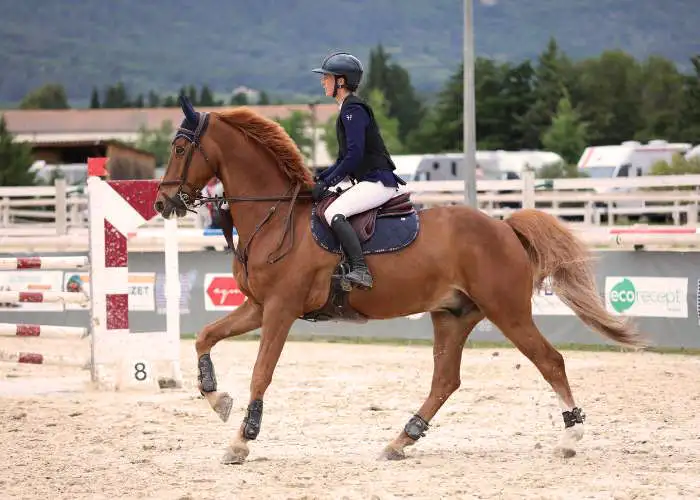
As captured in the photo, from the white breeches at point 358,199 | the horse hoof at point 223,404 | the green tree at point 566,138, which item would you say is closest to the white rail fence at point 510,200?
the white breeches at point 358,199

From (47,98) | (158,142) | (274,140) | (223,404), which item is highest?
(47,98)

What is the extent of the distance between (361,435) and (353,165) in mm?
2044

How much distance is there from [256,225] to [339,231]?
1.97 ft

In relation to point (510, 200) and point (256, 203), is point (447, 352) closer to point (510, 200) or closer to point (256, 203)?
point (256, 203)

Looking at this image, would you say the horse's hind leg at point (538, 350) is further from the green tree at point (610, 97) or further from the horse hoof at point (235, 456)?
the green tree at point (610, 97)

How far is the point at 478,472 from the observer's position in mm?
7234

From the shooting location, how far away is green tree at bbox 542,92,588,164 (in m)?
77.2

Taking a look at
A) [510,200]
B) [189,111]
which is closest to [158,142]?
[510,200]

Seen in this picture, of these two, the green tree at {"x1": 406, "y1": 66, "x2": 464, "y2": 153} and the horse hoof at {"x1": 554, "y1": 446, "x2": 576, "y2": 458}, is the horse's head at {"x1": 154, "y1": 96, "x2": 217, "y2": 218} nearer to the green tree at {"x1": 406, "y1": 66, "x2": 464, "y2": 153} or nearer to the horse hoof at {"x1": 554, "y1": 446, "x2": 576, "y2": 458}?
the horse hoof at {"x1": 554, "y1": 446, "x2": 576, "y2": 458}

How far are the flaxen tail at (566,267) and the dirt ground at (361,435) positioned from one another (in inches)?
31.5

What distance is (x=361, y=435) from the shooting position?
28.4 feet

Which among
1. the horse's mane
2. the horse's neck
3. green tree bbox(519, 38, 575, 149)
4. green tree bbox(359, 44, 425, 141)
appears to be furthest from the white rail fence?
green tree bbox(359, 44, 425, 141)

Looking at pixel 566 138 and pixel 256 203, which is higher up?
pixel 256 203

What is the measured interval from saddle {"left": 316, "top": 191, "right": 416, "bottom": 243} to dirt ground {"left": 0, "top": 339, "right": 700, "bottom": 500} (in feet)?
4.92
